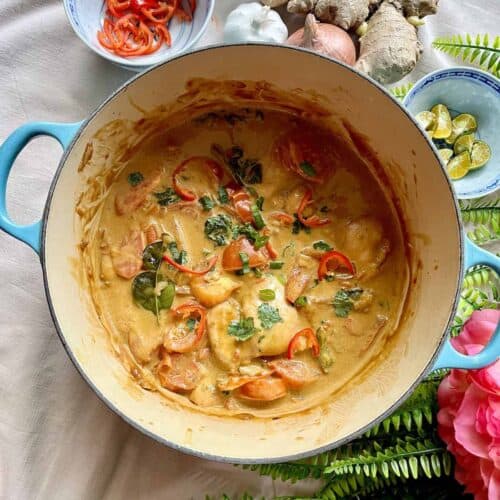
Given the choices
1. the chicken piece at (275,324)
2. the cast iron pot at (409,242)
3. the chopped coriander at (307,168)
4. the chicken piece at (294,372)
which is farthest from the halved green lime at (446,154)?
the chicken piece at (294,372)

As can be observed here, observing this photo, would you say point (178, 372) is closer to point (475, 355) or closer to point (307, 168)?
point (307, 168)

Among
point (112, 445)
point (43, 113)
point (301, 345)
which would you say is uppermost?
point (43, 113)

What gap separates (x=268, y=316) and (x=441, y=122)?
72cm

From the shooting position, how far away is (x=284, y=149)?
1898 mm

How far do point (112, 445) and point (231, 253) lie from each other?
1.95ft

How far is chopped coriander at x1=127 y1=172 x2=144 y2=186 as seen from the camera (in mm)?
1871

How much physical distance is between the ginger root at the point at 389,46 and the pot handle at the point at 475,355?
0.54 m

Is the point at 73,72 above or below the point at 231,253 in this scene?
above

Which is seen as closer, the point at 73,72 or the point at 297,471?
the point at 297,471

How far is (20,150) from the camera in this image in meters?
1.52

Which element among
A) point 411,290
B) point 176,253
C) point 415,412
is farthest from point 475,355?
point 176,253

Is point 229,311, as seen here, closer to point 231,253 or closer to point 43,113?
point 231,253

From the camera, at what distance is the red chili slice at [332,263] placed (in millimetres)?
1845

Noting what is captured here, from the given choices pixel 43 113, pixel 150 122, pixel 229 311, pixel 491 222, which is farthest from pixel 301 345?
pixel 43 113
